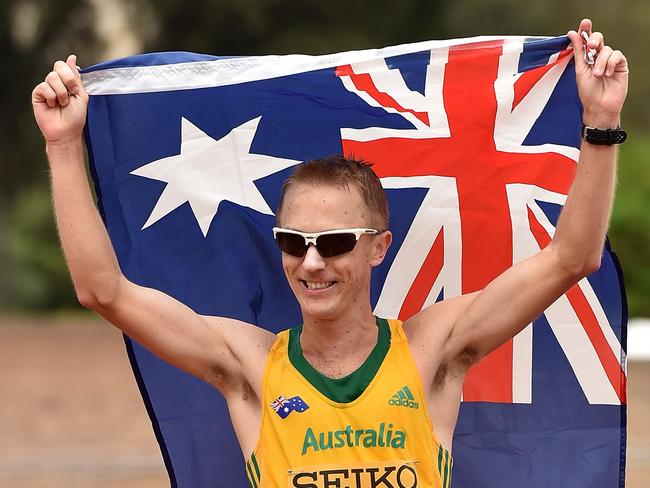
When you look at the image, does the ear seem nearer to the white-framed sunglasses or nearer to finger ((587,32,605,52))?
the white-framed sunglasses

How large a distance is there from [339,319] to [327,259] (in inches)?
8.4

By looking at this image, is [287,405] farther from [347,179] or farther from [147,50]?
[147,50]

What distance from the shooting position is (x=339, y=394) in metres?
3.43

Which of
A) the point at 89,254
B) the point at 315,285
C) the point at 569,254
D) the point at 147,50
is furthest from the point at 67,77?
the point at 147,50

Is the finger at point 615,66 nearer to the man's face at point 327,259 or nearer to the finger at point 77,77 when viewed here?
the man's face at point 327,259

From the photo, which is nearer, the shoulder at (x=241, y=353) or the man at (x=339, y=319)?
the man at (x=339, y=319)

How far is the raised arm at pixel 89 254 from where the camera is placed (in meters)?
3.43

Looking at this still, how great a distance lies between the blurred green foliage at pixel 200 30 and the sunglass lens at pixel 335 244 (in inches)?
Result: 781

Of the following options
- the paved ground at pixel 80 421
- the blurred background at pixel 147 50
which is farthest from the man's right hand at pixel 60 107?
the blurred background at pixel 147 50

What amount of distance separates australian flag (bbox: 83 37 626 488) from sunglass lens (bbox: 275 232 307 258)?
3.73ft

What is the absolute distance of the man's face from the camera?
3.40 m

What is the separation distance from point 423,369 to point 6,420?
9421 millimetres

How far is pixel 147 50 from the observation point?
81.9ft

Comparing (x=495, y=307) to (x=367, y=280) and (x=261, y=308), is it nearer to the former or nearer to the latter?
(x=367, y=280)
